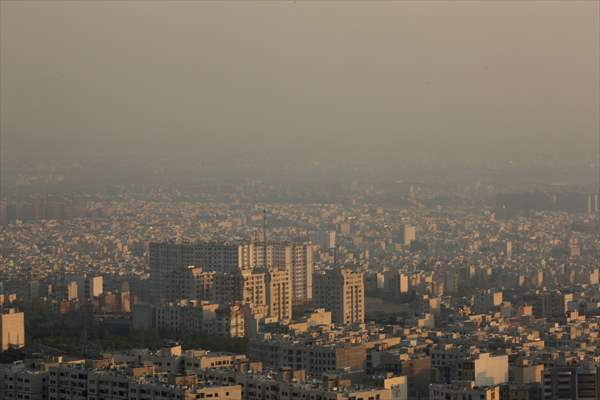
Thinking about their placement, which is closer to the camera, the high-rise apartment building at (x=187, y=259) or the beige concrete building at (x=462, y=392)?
the beige concrete building at (x=462, y=392)

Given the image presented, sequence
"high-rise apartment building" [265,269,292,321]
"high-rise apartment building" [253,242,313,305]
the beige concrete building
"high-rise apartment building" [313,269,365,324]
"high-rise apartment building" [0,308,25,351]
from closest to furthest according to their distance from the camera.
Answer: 1. the beige concrete building
2. "high-rise apartment building" [0,308,25,351]
3. "high-rise apartment building" [265,269,292,321]
4. "high-rise apartment building" [313,269,365,324]
5. "high-rise apartment building" [253,242,313,305]

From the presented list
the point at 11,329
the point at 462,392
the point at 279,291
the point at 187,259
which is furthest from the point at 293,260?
the point at 462,392

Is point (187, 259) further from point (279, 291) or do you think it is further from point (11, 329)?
point (11, 329)

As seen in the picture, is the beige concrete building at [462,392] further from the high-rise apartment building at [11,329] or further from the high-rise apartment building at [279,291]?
the high-rise apartment building at [279,291]

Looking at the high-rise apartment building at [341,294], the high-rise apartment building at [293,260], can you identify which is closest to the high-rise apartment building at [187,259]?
the high-rise apartment building at [293,260]

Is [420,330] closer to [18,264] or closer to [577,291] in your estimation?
[577,291]

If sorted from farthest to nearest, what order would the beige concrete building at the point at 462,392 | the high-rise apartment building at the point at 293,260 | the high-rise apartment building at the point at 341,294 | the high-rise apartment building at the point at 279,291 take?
the high-rise apartment building at the point at 293,260 → the high-rise apartment building at the point at 341,294 → the high-rise apartment building at the point at 279,291 → the beige concrete building at the point at 462,392

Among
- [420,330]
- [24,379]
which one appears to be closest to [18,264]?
[420,330]

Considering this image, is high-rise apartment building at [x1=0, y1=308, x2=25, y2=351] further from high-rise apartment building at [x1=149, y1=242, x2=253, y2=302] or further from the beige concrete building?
the beige concrete building

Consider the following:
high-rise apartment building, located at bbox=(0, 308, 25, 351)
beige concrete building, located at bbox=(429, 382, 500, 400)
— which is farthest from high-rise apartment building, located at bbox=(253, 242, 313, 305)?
beige concrete building, located at bbox=(429, 382, 500, 400)
